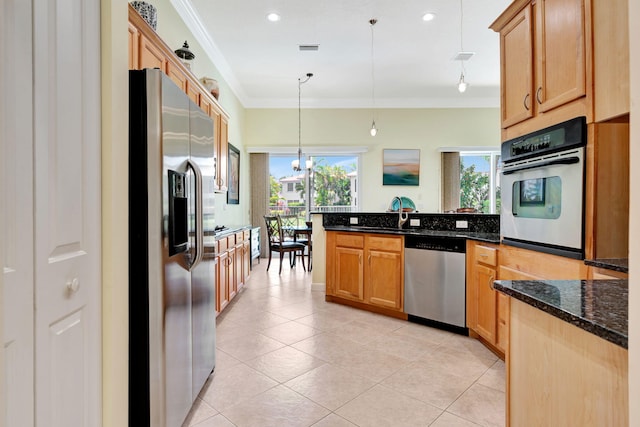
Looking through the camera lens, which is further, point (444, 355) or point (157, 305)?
point (444, 355)

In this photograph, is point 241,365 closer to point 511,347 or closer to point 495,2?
point 511,347

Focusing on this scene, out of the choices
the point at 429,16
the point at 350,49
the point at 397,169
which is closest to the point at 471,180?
the point at 397,169

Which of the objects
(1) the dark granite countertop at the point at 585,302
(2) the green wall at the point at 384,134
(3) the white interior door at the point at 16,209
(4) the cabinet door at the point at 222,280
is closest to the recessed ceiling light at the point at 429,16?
(2) the green wall at the point at 384,134

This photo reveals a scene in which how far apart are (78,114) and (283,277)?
4.60 meters

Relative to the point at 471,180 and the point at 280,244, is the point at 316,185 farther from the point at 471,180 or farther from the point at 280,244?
the point at 471,180

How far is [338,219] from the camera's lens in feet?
14.5

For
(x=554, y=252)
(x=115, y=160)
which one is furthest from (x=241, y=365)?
(x=554, y=252)

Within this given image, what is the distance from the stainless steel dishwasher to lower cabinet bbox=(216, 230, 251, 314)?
1.80 m

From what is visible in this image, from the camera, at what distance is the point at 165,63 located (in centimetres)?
242

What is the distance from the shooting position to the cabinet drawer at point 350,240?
3775mm

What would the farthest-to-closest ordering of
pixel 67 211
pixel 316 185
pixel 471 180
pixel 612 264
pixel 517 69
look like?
pixel 316 185 < pixel 471 180 < pixel 517 69 < pixel 612 264 < pixel 67 211

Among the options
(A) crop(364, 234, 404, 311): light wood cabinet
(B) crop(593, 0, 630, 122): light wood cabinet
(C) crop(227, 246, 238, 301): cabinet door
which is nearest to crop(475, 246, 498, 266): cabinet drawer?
(A) crop(364, 234, 404, 311): light wood cabinet

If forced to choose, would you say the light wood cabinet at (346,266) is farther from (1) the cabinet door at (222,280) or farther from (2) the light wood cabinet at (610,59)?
(2) the light wood cabinet at (610,59)

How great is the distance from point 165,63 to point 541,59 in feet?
7.91
